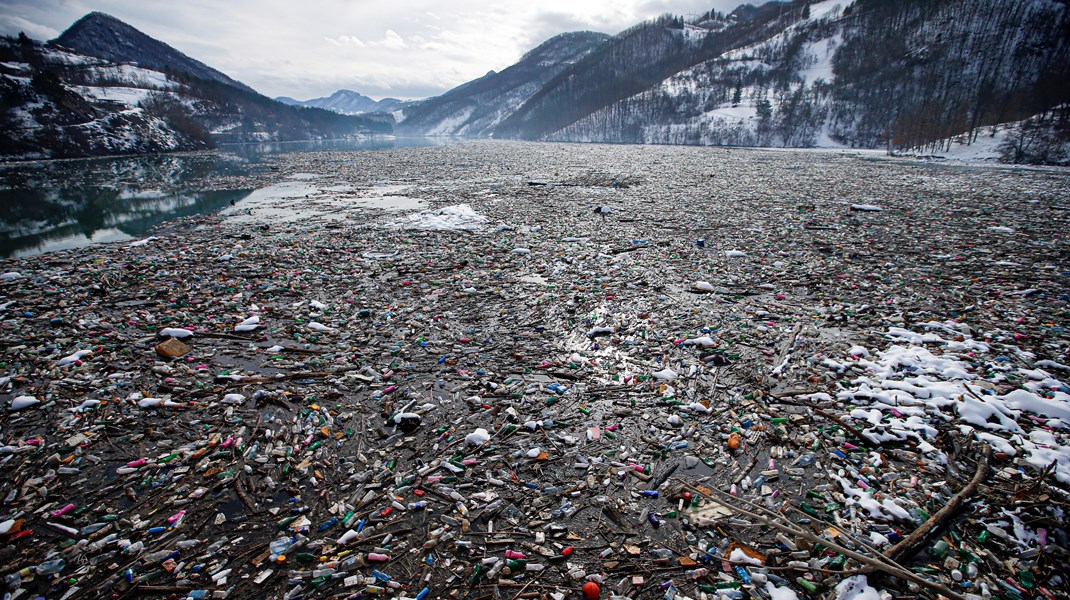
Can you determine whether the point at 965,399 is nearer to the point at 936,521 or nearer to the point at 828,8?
the point at 936,521

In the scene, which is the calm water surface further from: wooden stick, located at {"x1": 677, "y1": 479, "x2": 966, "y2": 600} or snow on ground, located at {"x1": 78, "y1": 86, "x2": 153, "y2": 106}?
snow on ground, located at {"x1": 78, "y1": 86, "x2": 153, "y2": 106}

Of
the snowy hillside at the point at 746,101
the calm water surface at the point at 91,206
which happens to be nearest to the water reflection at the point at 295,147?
the calm water surface at the point at 91,206

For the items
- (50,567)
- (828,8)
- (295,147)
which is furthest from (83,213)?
(828,8)

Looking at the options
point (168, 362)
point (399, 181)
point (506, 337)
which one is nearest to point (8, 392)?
point (168, 362)

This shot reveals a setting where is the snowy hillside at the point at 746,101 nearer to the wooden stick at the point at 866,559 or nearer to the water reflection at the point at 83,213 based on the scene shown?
the water reflection at the point at 83,213

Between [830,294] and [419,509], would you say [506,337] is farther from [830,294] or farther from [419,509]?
[830,294]

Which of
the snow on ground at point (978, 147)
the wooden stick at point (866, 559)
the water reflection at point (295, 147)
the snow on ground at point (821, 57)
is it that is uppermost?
the snow on ground at point (821, 57)

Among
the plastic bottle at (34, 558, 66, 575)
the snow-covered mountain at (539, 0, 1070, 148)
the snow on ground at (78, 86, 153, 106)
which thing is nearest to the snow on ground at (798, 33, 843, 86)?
the snow-covered mountain at (539, 0, 1070, 148)
